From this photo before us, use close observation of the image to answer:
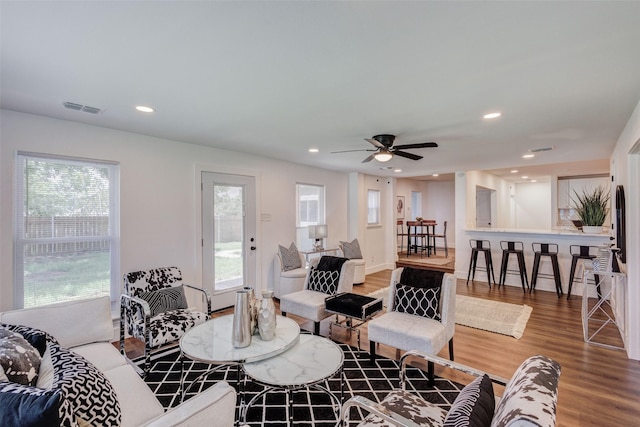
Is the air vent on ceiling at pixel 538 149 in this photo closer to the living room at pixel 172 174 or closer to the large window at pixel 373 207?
the living room at pixel 172 174

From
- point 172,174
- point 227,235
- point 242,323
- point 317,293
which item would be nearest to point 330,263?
point 317,293

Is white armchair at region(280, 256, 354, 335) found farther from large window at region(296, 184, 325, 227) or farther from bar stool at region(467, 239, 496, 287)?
bar stool at region(467, 239, 496, 287)

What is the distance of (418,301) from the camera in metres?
2.95

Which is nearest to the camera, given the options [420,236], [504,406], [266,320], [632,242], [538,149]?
[504,406]

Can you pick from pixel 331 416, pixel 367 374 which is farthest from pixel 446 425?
pixel 367 374

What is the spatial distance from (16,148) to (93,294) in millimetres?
1608

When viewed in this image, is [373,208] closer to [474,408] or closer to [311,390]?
[311,390]

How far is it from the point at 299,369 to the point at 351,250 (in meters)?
4.21

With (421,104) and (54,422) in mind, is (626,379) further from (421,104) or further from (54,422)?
(54,422)

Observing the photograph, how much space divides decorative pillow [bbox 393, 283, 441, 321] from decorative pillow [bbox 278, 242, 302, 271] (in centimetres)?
235

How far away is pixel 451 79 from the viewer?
2072mm

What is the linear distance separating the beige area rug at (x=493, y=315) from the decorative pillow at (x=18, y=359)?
413 cm

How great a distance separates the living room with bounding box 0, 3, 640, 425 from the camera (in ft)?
8.84

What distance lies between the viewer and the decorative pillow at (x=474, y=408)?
1.08 meters
